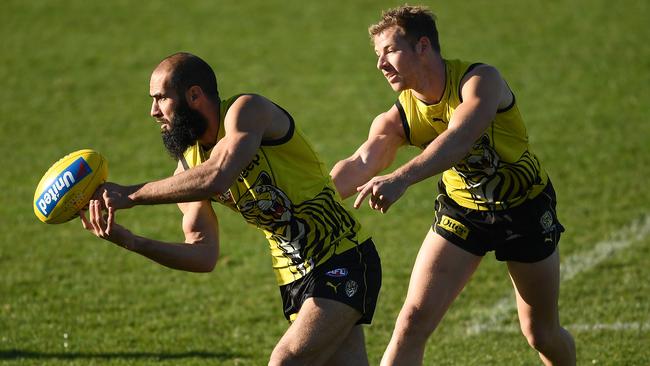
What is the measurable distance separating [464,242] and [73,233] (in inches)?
246

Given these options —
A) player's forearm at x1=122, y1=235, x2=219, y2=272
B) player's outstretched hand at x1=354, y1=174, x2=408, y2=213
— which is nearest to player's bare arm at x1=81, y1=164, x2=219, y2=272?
player's forearm at x1=122, y1=235, x2=219, y2=272

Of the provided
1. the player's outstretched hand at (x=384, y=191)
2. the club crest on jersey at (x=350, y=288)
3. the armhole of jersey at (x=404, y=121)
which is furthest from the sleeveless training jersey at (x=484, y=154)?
the club crest on jersey at (x=350, y=288)

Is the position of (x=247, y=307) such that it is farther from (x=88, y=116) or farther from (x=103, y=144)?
(x=88, y=116)

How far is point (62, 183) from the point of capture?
5.47 m

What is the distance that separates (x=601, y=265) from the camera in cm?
970

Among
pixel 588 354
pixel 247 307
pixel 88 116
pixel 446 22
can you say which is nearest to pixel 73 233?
pixel 247 307

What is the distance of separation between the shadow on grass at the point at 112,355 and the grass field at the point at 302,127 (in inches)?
0.8

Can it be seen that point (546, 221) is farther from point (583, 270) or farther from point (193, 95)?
point (583, 270)

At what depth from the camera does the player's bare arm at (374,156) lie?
6312 mm

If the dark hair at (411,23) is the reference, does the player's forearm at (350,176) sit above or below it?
below

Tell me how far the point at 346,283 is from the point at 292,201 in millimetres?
503

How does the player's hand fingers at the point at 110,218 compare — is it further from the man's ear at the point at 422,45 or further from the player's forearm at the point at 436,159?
the man's ear at the point at 422,45

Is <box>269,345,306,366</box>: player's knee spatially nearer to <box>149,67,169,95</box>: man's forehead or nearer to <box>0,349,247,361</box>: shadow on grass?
<box>149,67,169,95</box>: man's forehead

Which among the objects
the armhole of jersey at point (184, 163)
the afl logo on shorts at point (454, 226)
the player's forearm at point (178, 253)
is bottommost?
the afl logo on shorts at point (454, 226)
